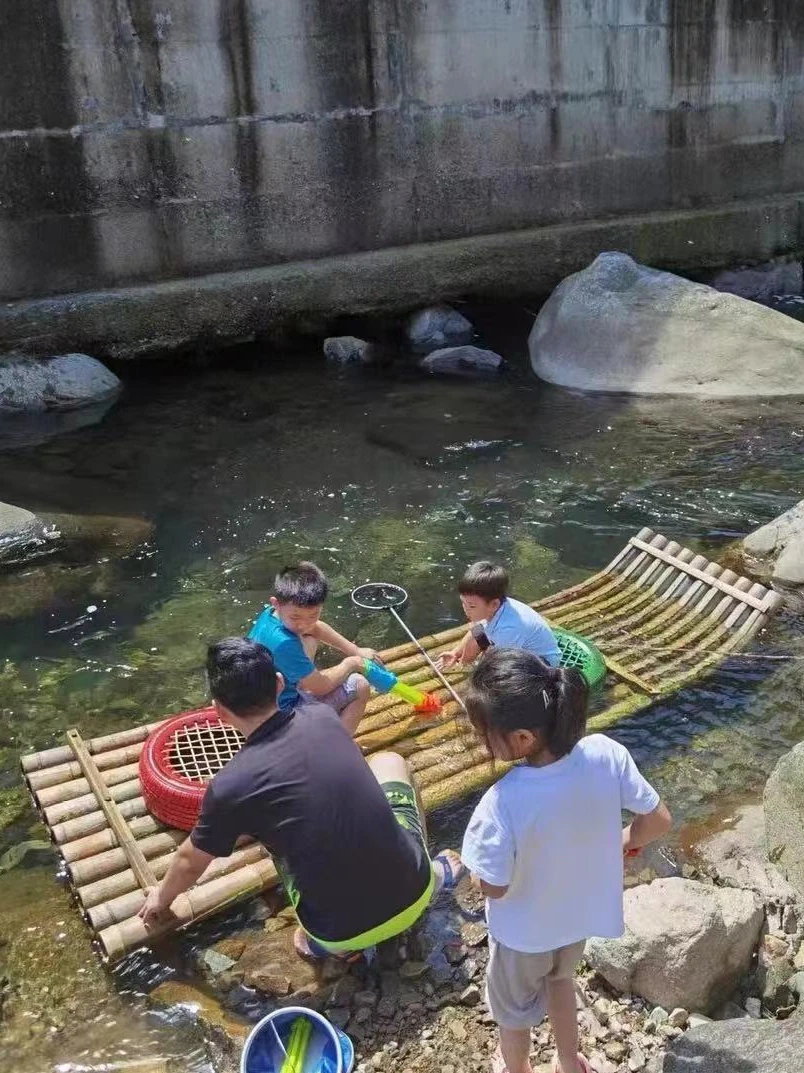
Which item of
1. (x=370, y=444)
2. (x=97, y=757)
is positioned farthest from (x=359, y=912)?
(x=370, y=444)

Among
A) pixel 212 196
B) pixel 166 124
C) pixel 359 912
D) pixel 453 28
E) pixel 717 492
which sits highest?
pixel 453 28

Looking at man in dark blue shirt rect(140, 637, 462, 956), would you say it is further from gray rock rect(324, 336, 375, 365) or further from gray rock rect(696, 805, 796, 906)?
gray rock rect(324, 336, 375, 365)

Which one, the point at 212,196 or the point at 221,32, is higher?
the point at 221,32

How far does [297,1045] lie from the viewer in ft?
11.8

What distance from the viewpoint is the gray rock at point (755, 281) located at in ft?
49.4

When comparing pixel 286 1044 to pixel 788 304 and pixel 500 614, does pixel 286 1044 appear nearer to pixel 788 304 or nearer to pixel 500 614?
pixel 500 614

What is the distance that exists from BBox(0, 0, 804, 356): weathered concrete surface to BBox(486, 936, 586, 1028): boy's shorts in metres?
10.0

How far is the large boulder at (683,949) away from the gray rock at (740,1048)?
38cm

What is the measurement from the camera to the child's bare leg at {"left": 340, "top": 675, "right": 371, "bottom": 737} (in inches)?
209

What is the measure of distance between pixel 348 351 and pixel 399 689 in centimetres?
844

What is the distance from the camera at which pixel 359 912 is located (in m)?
3.63

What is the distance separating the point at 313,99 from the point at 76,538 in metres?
6.53

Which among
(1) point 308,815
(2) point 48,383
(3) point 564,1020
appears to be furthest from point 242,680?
(2) point 48,383

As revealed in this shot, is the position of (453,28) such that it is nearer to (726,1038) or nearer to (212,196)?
(212,196)
